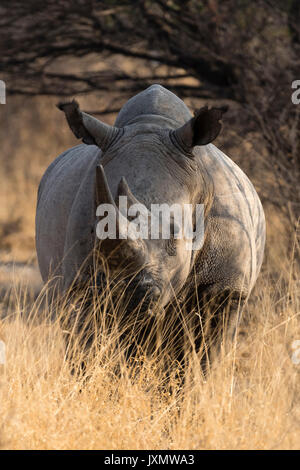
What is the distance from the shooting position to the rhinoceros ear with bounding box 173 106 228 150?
3482mm

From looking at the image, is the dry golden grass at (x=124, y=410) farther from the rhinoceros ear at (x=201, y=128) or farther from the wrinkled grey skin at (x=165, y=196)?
the rhinoceros ear at (x=201, y=128)

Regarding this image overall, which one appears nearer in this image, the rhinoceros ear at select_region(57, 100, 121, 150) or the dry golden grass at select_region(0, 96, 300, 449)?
the dry golden grass at select_region(0, 96, 300, 449)

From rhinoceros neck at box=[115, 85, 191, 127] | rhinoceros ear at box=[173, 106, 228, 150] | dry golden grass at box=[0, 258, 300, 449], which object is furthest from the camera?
rhinoceros neck at box=[115, 85, 191, 127]

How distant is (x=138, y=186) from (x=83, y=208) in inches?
20.8

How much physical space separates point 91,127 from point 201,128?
487 mm

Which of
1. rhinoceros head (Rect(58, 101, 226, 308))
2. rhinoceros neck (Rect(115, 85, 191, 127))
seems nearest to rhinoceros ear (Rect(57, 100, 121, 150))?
rhinoceros head (Rect(58, 101, 226, 308))

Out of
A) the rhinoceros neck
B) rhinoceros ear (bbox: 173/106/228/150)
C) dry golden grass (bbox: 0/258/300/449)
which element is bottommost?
dry golden grass (bbox: 0/258/300/449)

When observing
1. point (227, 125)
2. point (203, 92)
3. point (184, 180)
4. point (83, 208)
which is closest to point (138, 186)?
point (184, 180)

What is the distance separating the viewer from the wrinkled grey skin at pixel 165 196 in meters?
3.22

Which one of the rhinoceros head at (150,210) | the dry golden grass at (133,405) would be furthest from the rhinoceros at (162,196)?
the dry golden grass at (133,405)

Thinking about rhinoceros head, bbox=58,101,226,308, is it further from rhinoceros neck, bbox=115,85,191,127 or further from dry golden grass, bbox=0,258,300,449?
dry golden grass, bbox=0,258,300,449

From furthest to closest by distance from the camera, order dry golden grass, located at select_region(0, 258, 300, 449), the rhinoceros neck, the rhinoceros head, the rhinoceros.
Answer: the rhinoceros neck < the rhinoceros < the rhinoceros head < dry golden grass, located at select_region(0, 258, 300, 449)

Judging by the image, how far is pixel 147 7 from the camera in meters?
8.63

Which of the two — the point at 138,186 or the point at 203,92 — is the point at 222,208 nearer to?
the point at 138,186
